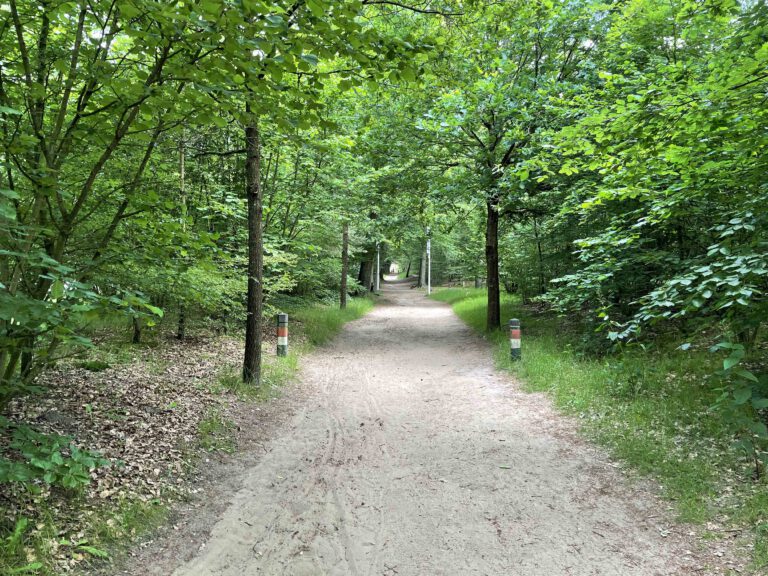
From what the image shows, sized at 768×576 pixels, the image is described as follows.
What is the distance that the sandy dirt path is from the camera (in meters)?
3.31

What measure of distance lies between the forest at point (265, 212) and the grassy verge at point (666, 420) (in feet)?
0.10

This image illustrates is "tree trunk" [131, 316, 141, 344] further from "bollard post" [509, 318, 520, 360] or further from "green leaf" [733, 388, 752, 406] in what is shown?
"green leaf" [733, 388, 752, 406]

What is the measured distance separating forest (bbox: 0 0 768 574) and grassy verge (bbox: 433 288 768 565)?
0.03 m

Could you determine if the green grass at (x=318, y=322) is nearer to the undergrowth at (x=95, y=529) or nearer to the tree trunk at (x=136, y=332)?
the tree trunk at (x=136, y=332)

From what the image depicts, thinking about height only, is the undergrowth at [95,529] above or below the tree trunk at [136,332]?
below

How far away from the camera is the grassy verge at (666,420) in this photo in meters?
3.81

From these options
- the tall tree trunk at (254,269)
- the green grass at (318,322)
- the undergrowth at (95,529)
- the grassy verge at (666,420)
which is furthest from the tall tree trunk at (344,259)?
the undergrowth at (95,529)

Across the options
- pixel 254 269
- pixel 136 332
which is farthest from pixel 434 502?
pixel 136 332

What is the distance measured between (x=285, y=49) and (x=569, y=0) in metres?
9.45

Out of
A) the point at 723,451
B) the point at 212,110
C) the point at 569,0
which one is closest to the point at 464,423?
the point at 723,451

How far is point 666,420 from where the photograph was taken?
5.34 metres

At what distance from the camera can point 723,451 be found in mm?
4523

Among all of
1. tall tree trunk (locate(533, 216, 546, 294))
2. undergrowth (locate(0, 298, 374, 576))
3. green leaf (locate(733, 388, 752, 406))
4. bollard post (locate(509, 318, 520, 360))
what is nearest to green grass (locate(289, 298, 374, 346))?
→ bollard post (locate(509, 318, 520, 360))

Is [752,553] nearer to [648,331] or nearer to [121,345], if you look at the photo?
[648,331]
